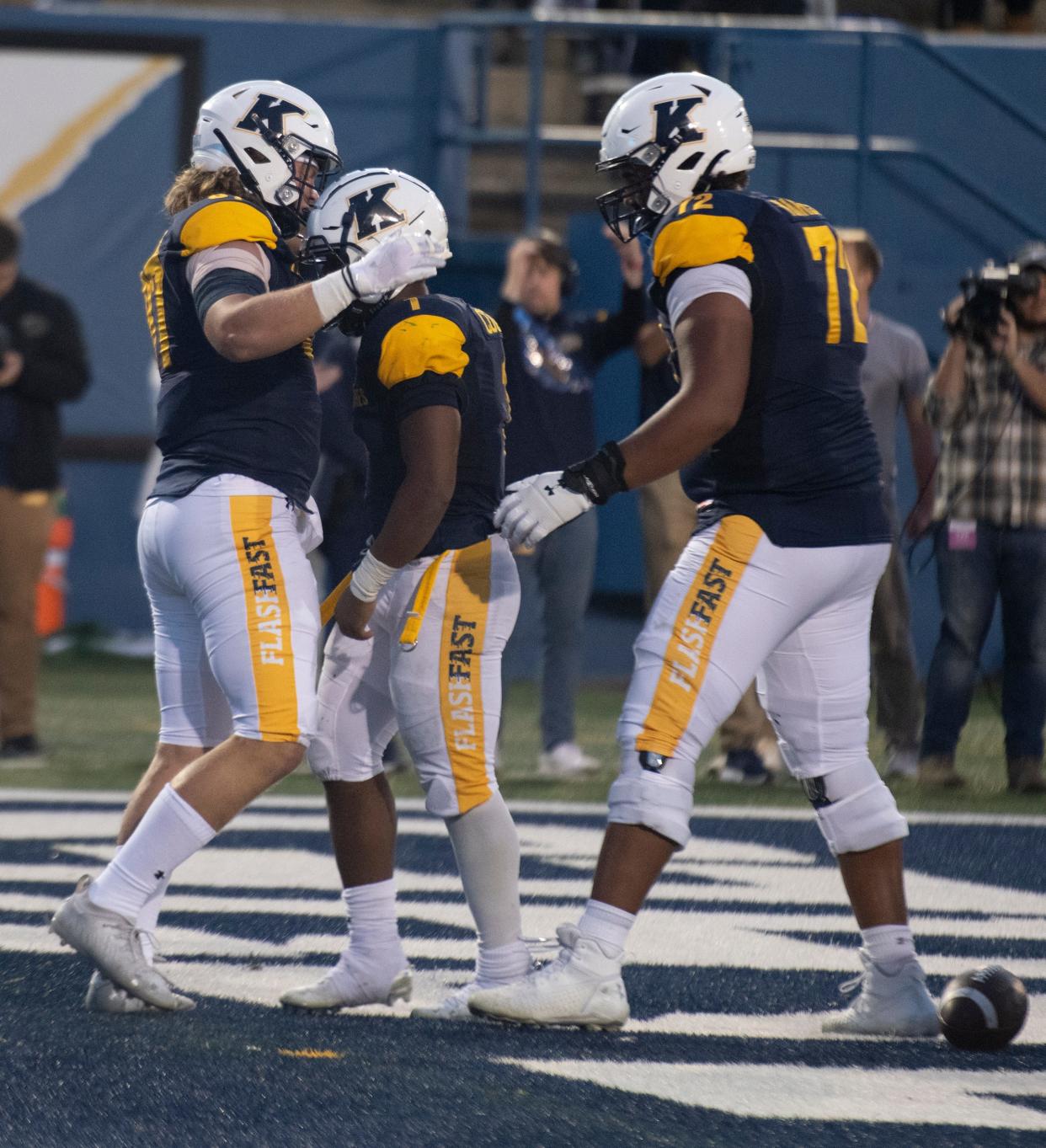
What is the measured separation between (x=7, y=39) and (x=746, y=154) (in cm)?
998

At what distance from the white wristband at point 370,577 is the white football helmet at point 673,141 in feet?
2.86

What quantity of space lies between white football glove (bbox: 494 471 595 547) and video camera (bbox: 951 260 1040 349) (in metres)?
3.99

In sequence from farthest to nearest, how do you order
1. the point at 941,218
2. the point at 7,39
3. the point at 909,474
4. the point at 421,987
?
1. the point at 7,39
2. the point at 941,218
3. the point at 909,474
4. the point at 421,987

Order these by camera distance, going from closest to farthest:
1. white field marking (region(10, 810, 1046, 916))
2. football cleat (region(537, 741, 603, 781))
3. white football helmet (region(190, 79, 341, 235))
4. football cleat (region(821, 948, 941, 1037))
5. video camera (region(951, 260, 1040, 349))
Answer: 1. football cleat (region(821, 948, 941, 1037))
2. white football helmet (region(190, 79, 341, 235))
3. white field marking (region(10, 810, 1046, 916))
4. video camera (region(951, 260, 1040, 349))
5. football cleat (region(537, 741, 603, 781))

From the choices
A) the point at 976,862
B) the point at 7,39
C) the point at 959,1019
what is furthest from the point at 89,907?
the point at 7,39

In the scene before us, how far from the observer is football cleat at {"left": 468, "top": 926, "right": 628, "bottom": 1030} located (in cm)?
410

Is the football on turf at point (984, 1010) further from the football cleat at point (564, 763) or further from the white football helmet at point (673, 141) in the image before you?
the football cleat at point (564, 763)

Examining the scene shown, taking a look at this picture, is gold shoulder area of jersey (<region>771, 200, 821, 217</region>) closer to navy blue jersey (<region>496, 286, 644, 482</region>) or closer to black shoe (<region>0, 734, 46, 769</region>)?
navy blue jersey (<region>496, 286, 644, 482</region>)

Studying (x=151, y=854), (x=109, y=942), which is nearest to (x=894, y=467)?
(x=151, y=854)

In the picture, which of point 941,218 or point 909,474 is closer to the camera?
point 909,474

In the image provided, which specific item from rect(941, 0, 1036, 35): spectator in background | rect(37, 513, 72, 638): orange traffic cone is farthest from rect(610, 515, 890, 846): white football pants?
rect(941, 0, 1036, 35): spectator in background

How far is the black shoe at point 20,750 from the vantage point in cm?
870

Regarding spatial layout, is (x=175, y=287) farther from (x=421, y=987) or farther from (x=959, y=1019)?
(x=959, y=1019)

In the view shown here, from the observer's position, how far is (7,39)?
13.4m
